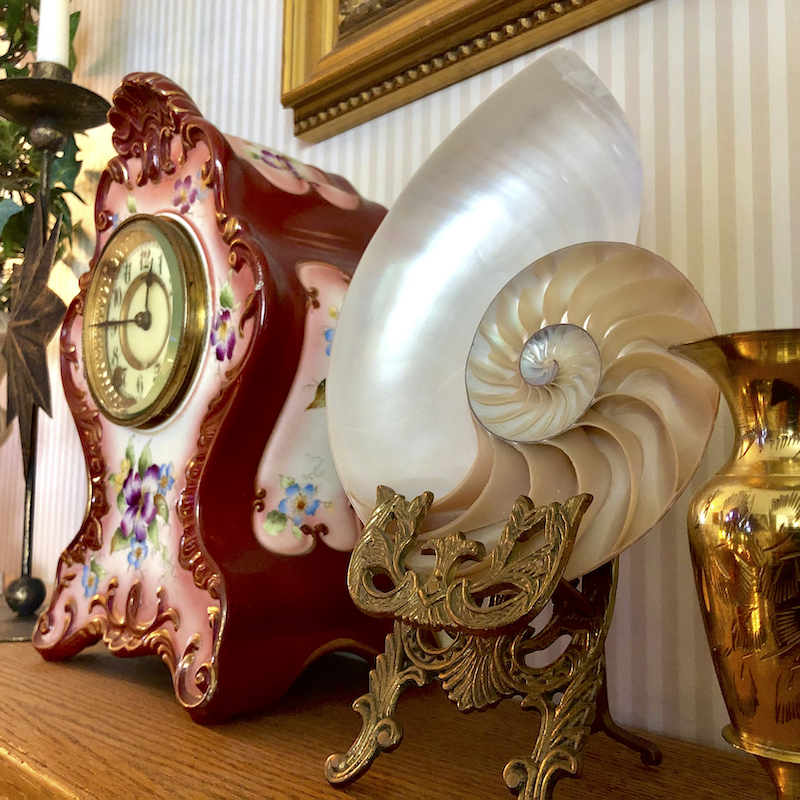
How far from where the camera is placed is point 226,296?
0.68 m

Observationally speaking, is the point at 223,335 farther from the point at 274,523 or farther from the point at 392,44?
Result: the point at 392,44

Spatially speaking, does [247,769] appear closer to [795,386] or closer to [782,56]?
[795,386]

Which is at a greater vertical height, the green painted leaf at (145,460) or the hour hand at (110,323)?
the hour hand at (110,323)


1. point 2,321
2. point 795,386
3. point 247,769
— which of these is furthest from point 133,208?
point 795,386

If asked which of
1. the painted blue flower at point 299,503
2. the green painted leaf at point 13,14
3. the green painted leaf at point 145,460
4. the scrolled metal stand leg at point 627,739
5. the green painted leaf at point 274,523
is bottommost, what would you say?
the scrolled metal stand leg at point 627,739

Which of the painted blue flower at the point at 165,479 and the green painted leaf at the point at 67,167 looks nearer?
the painted blue flower at the point at 165,479

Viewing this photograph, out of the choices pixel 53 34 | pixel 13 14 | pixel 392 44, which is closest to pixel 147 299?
pixel 392 44

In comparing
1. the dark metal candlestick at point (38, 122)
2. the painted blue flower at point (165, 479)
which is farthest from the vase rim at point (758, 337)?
the dark metal candlestick at point (38, 122)

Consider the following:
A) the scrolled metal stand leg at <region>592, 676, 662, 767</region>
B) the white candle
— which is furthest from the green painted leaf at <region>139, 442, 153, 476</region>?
the white candle

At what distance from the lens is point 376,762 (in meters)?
0.52

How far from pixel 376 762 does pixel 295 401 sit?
0.30 metres

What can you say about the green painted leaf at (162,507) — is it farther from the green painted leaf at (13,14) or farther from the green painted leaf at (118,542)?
the green painted leaf at (13,14)

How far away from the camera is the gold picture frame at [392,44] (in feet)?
2.42

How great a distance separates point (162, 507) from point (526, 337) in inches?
15.1
